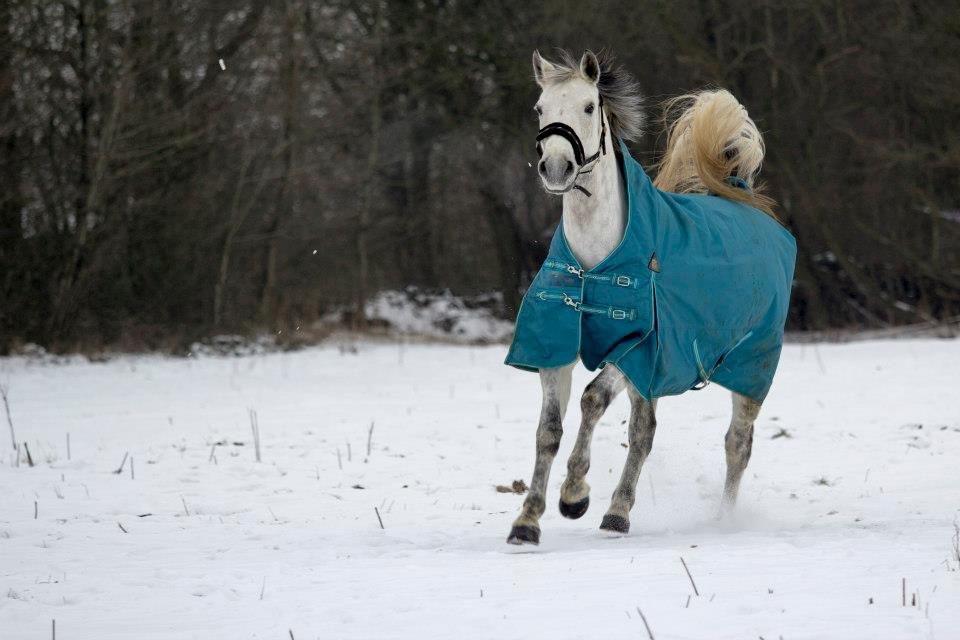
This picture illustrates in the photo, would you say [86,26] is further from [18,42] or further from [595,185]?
[595,185]

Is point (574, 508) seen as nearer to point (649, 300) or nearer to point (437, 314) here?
point (649, 300)

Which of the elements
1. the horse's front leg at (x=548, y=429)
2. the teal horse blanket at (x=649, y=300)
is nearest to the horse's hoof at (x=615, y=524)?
the horse's front leg at (x=548, y=429)

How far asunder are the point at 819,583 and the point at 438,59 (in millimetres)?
15891

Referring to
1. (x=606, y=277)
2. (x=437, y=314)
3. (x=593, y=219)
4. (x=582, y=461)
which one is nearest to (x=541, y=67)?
(x=593, y=219)

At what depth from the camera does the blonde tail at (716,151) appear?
22.4 ft

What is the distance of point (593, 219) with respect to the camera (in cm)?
528

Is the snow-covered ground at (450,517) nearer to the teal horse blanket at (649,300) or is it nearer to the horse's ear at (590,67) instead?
the teal horse blanket at (649,300)

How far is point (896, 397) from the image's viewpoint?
948cm

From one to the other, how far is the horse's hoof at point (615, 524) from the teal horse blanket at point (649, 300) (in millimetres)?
569

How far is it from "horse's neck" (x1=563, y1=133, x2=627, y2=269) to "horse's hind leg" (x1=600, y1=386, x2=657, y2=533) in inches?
27.4

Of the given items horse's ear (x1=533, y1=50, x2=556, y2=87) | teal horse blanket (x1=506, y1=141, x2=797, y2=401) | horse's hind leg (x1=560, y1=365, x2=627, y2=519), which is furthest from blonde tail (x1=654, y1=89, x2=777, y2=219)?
horse's hind leg (x1=560, y1=365, x2=627, y2=519)

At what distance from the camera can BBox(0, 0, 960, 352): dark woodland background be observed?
14227 millimetres

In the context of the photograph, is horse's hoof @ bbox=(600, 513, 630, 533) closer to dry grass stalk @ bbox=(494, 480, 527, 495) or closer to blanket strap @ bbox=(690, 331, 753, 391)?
blanket strap @ bbox=(690, 331, 753, 391)

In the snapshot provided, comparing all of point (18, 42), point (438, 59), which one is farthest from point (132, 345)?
point (438, 59)
